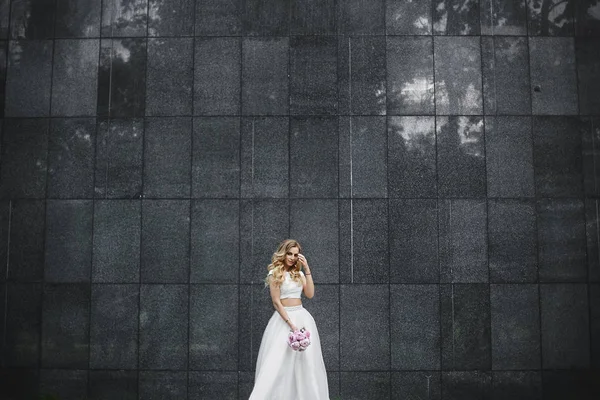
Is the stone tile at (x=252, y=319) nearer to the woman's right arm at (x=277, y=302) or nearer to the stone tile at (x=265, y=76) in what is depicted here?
the woman's right arm at (x=277, y=302)

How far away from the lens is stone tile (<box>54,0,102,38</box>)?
11.3 meters

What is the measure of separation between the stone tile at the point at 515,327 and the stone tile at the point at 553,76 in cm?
378

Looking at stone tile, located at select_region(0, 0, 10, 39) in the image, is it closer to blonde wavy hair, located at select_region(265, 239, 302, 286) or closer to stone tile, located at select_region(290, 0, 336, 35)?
stone tile, located at select_region(290, 0, 336, 35)

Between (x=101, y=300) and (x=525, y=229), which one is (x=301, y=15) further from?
(x=101, y=300)

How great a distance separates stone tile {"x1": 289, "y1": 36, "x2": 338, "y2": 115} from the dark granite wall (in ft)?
0.14

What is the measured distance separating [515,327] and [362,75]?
6.00m

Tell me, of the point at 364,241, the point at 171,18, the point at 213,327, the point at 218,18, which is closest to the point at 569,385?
the point at 364,241

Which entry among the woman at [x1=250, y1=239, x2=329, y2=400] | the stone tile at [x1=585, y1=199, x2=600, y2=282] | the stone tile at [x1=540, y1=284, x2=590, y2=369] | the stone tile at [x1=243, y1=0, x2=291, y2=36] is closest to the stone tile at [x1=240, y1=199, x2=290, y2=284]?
the woman at [x1=250, y1=239, x2=329, y2=400]

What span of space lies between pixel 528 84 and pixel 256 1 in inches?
238

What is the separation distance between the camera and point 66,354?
34.7 feet

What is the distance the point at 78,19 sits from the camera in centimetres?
1130

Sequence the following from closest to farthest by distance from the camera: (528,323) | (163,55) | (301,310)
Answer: (301,310)
(528,323)
(163,55)

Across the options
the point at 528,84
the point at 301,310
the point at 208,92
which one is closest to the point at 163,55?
the point at 208,92

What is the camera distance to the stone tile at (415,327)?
10383mm
